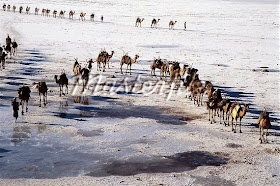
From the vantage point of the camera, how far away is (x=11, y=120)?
53.6 feet

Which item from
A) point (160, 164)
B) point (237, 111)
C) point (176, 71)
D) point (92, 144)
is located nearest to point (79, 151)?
point (92, 144)

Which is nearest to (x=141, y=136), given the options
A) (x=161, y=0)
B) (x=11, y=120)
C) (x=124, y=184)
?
(x=124, y=184)

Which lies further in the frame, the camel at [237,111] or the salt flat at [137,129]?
the camel at [237,111]

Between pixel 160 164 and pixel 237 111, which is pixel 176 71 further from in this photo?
pixel 160 164

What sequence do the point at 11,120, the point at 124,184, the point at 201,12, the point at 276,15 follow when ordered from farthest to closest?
the point at 201,12 → the point at 276,15 → the point at 11,120 → the point at 124,184

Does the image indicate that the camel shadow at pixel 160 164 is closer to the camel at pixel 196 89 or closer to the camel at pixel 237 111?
the camel at pixel 237 111

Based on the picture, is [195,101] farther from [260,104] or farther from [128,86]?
[128,86]

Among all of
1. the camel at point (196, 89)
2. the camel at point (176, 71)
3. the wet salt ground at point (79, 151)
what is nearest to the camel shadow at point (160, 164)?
the wet salt ground at point (79, 151)

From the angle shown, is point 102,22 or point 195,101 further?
point 102,22

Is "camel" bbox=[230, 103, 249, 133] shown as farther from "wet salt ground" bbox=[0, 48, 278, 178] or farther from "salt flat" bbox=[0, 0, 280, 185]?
"wet salt ground" bbox=[0, 48, 278, 178]

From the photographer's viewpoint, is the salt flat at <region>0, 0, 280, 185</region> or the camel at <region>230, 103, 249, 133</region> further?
the camel at <region>230, 103, 249, 133</region>

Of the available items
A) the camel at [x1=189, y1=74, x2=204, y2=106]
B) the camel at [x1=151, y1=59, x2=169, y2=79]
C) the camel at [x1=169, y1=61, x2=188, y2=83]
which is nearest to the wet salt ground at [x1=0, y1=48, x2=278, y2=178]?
the camel at [x1=189, y1=74, x2=204, y2=106]

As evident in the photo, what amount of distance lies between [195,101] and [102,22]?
40339 millimetres

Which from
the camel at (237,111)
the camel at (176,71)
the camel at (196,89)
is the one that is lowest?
the camel at (237,111)
